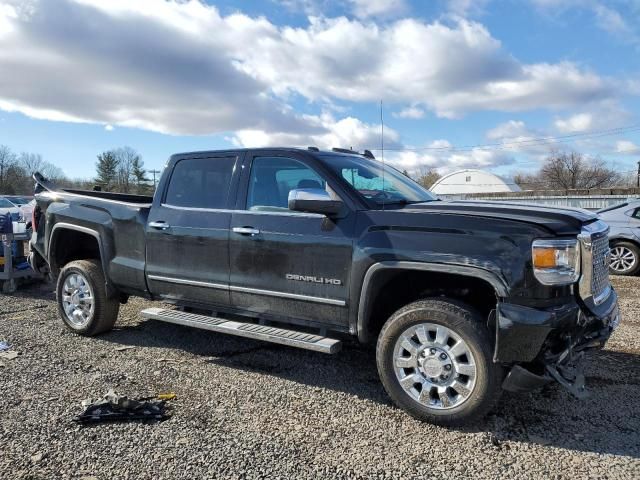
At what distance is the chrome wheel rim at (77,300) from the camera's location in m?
5.49

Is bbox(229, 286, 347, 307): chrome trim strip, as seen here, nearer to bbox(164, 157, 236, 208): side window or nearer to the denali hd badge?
the denali hd badge

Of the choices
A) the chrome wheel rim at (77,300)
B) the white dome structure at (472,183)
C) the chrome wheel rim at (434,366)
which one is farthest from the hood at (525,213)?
the white dome structure at (472,183)

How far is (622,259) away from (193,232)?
8510 mm

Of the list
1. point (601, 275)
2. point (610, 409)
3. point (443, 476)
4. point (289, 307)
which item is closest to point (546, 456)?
point (443, 476)

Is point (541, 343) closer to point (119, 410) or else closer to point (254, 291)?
point (254, 291)

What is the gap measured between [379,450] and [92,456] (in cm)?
173

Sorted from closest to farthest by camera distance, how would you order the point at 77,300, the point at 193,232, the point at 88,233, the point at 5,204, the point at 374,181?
the point at 374,181, the point at 193,232, the point at 88,233, the point at 77,300, the point at 5,204

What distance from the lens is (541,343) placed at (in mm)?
3180

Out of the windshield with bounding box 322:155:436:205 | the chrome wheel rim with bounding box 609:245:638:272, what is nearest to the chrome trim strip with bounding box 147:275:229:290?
the windshield with bounding box 322:155:436:205

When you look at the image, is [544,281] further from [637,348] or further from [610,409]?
[637,348]

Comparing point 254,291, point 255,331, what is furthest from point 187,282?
point 255,331

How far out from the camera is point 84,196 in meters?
5.71

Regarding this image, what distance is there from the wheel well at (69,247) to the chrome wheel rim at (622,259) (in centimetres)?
902

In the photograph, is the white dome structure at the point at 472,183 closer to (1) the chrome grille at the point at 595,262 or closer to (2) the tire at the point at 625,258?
(2) the tire at the point at 625,258
